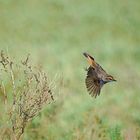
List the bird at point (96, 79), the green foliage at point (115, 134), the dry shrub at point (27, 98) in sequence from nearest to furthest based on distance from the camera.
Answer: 1. the bird at point (96, 79)
2. the dry shrub at point (27, 98)
3. the green foliage at point (115, 134)

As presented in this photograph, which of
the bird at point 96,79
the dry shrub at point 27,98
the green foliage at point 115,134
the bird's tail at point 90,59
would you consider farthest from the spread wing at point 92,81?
the green foliage at point 115,134

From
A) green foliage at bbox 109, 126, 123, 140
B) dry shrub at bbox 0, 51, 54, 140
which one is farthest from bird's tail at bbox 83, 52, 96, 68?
green foliage at bbox 109, 126, 123, 140

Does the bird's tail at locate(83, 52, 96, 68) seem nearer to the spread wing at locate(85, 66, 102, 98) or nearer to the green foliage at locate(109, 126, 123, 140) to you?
the spread wing at locate(85, 66, 102, 98)

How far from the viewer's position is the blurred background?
8867 millimetres

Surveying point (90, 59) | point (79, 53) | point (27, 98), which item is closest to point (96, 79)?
point (90, 59)

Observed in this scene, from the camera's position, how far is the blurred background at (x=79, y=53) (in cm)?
887

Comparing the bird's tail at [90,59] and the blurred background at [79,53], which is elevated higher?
the blurred background at [79,53]

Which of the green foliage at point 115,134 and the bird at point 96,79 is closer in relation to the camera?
the bird at point 96,79

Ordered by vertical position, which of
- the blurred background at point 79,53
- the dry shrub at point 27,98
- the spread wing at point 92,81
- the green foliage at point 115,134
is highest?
the blurred background at point 79,53

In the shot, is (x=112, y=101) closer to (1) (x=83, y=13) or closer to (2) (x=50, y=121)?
(2) (x=50, y=121)

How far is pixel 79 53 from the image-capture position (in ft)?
53.1

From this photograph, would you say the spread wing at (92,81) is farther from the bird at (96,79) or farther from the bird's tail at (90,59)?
the bird's tail at (90,59)

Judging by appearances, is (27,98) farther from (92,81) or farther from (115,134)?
(115,134)

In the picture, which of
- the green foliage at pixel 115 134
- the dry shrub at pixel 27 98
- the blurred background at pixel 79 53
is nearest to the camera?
the dry shrub at pixel 27 98
